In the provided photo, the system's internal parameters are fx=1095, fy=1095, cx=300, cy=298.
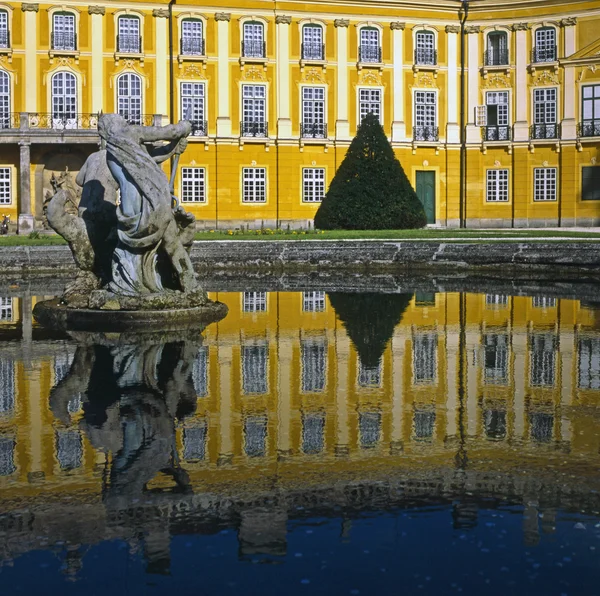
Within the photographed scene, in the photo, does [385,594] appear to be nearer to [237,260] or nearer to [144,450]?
[144,450]

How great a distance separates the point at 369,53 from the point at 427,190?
5.89 meters

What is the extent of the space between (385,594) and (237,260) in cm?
1675

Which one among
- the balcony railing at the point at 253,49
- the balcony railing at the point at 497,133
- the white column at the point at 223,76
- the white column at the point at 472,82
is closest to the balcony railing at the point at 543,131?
the balcony railing at the point at 497,133

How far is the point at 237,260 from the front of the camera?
20.5 meters

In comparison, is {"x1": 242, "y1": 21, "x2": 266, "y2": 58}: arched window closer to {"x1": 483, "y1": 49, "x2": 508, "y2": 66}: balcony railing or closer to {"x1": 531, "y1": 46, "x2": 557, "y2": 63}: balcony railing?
{"x1": 483, "y1": 49, "x2": 508, "y2": 66}: balcony railing

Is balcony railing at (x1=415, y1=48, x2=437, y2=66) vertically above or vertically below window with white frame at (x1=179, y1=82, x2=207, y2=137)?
above

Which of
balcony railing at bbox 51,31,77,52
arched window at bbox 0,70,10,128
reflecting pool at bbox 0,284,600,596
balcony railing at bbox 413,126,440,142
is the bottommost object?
reflecting pool at bbox 0,284,600,596

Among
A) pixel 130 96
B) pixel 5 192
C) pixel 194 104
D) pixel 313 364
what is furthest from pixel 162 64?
pixel 313 364

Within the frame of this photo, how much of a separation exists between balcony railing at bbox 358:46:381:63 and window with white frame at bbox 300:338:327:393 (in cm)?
3396

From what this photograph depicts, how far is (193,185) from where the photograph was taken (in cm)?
4169

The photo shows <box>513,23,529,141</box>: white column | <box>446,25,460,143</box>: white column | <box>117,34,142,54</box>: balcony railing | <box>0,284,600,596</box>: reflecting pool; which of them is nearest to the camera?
<box>0,284,600,596</box>: reflecting pool

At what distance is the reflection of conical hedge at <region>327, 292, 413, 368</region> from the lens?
31.5 ft

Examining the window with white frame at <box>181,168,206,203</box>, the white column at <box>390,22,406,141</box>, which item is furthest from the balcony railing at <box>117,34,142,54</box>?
the white column at <box>390,22,406,141</box>

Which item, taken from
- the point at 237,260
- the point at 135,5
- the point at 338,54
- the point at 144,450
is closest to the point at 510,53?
the point at 338,54
